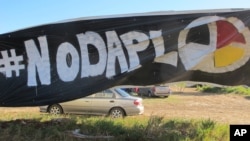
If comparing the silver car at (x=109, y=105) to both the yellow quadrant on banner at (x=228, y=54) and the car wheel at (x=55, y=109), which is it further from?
the yellow quadrant on banner at (x=228, y=54)

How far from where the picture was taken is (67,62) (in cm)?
884

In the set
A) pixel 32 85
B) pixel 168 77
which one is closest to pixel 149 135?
pixel 168 77

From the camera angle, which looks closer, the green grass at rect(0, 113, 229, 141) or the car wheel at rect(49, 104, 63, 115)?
the green grass at rect(0, 113, 229, 141)

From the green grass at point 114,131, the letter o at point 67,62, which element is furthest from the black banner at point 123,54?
the green grass at point 114,131

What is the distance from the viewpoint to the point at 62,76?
8.83m

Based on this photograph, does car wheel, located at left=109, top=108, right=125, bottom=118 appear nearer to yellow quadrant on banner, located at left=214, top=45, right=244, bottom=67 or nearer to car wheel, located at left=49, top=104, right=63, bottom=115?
car wheel, located at left=49, top=104, right=63, bottom=115

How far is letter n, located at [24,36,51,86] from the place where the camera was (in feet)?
29.1

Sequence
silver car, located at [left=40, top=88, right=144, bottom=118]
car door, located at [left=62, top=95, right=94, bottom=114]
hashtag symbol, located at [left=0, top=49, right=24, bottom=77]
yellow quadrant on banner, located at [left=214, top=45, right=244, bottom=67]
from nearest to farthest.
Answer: yellow quadrant on banner, located at [left=214, top=45, right=244, bottom=67] < hashtag symbol, located at [left=0, top=49, right=24, bottom=77] < silver car, located at [left=40, top=88, right=144, bottom=118] < car door, located at [left=62, top=95, right=94, bottom=114]

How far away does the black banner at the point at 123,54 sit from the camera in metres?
8.41

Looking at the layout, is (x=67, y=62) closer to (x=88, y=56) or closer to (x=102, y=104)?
(x=88, y=56)

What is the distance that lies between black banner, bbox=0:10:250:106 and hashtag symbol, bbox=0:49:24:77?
0.02m

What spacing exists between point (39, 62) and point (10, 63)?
2.41ft

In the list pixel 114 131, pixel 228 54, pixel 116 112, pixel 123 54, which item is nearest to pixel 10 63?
pixel 123 54

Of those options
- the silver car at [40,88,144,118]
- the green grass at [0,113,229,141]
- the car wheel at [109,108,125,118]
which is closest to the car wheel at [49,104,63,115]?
the silver car at [40,88,144,118]
